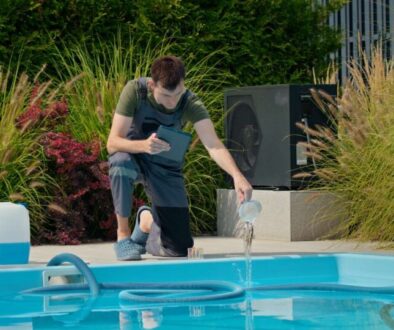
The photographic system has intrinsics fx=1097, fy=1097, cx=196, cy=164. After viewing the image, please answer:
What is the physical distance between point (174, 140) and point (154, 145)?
0.29 meters

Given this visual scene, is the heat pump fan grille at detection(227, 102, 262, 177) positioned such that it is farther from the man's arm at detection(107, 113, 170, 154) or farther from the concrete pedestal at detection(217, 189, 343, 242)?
the man's arm at detection(107, 113, 170, 154)

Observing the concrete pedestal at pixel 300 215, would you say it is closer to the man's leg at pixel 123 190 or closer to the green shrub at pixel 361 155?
the green shrub at pixel 361 155

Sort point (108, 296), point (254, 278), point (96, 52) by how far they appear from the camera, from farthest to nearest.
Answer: point (96, 52), point (254, 278), point (108, 296)

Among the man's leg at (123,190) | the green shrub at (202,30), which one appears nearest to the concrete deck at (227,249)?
the man's leg at (123,190)

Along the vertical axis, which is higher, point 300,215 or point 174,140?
point 174,140

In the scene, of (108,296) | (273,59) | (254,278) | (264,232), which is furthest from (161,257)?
(273,59)

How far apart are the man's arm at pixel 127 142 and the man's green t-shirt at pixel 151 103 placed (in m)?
0.04

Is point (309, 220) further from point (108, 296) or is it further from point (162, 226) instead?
point (108, 296)

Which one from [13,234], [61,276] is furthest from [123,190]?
[61,276]

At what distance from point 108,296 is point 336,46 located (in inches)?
215

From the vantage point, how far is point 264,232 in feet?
24.7

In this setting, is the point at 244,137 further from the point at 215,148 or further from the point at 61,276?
the point at 61,276

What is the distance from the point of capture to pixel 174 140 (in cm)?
586

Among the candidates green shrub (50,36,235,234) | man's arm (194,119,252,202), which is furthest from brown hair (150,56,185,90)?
green shrub (50,36,235,234)
